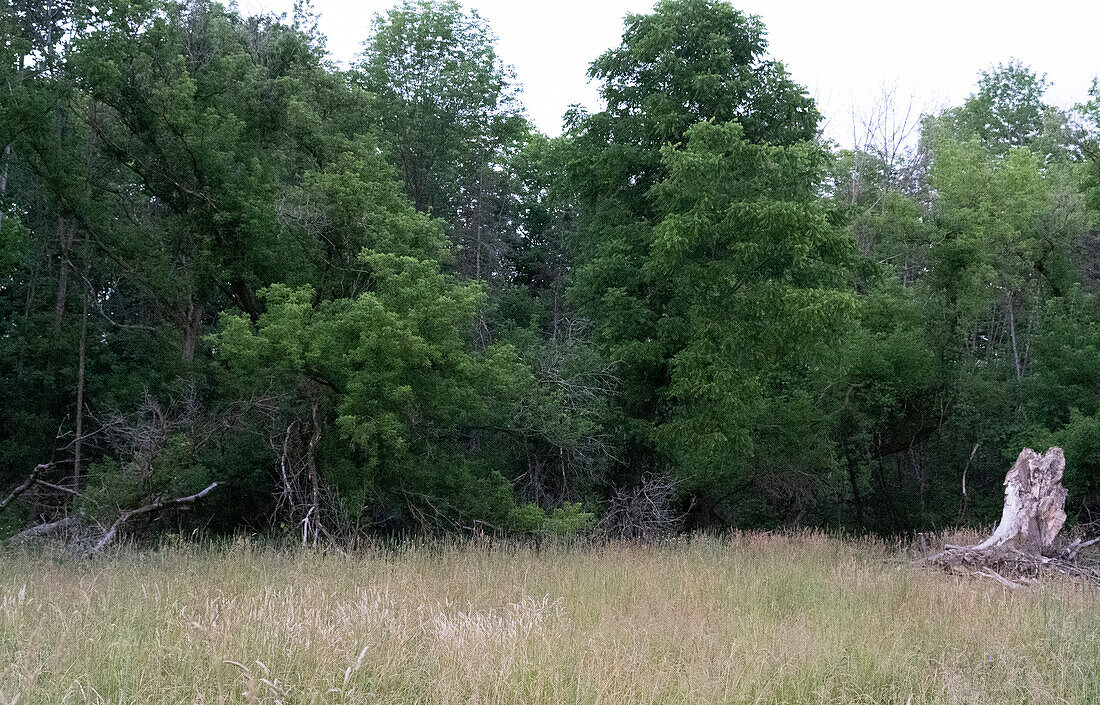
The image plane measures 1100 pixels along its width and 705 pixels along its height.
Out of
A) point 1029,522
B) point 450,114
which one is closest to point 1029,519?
point 1029,522

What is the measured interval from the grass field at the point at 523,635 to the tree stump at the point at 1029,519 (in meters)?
1.48

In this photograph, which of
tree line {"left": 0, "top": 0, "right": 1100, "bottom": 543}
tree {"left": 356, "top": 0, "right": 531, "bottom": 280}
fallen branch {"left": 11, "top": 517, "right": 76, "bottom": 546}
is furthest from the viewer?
tree {"left": 356, "top": 0, "right": 531, "bottom": 280}

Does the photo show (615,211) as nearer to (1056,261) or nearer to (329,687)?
(1056,261)

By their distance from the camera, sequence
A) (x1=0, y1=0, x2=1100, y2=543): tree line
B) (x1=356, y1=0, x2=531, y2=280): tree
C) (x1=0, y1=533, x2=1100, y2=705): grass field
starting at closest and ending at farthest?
(x1=0, y1=533, x2=1100, y2=705): grass field → (x1=0, y1=0, x2=1100, y2=543): tree line → (x1=356, y1=0, x2=531, y2=280): tree

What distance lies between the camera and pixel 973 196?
2347 centimetres

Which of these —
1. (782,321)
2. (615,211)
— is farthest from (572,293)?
(782,321)

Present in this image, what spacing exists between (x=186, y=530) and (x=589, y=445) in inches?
304

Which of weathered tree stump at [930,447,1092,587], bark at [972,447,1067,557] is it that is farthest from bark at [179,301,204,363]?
bark at [972,447,1067,557]

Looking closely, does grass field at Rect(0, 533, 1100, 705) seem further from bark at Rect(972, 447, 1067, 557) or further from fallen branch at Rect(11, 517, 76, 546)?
fallen branch at Rect(11, 517, 76, 546)

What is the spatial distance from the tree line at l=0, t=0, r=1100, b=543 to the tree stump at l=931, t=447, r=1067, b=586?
5751 mm

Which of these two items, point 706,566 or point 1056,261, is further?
point 1056,261

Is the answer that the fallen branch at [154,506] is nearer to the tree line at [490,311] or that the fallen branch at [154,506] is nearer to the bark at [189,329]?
the tree line at [490,311]

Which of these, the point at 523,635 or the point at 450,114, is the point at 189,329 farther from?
the point at 523,635

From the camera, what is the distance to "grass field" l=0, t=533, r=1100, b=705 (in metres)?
4.70
